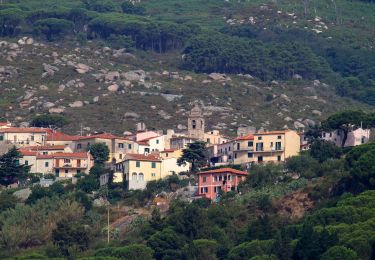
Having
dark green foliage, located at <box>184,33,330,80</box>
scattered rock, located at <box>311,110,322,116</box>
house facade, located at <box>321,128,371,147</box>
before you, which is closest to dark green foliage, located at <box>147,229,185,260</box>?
house facade, located at <box>321,128,371,147</box>

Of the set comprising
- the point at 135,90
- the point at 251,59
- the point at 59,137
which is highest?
the point at 59,137

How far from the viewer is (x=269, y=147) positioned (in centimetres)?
12962

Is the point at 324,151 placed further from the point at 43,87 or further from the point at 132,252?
the point at 43,87

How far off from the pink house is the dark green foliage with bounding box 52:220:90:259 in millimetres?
10682

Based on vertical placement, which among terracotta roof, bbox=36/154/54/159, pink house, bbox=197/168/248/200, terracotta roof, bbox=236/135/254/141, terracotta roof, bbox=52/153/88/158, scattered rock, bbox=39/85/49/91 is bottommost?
scattered rock, bbox=39/85/49/91

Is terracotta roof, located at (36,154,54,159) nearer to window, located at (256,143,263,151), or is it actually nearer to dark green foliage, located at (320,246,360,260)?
window, located at (256,143,263,151)

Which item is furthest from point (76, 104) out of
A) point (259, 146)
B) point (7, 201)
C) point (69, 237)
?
point (69, 237)

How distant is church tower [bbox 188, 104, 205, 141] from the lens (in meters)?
138

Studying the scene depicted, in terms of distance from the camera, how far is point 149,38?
18300 cm

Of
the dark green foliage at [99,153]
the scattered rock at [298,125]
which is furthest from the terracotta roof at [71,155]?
the scattered rock at [298,125]

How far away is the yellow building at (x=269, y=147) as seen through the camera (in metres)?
129

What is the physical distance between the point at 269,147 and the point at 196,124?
10949 mm

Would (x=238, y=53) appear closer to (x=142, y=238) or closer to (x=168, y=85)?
(x=168, y=85)

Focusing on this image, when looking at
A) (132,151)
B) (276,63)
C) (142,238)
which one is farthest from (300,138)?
(276,63)
